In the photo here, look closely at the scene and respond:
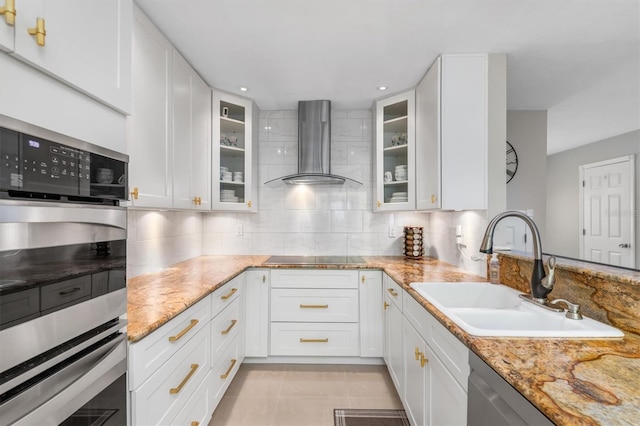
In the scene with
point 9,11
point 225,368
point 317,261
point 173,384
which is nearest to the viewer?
point 9,11

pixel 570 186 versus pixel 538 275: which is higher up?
pixel 570 186

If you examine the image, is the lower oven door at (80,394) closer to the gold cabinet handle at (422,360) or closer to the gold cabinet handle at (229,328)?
the gold cabinet handle at (229,328)

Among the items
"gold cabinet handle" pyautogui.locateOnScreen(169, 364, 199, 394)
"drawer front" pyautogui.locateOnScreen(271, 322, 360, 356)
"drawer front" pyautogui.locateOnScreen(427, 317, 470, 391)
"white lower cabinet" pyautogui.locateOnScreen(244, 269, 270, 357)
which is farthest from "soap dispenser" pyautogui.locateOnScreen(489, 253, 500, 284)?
"gold cabinet handle" pyautogui.locateOnScreen(169, 364, 199, 394)

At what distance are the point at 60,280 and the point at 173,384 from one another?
811 mm

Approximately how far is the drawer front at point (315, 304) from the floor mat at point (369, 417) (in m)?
0.67

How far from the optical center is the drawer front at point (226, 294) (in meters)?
1.76

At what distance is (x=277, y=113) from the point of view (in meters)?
2.96

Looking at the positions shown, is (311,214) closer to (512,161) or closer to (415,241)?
(415,241)

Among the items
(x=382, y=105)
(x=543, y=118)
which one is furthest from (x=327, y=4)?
(x=543, y=118)

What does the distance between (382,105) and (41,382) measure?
106 inches

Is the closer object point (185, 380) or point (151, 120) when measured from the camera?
point (185, 380)

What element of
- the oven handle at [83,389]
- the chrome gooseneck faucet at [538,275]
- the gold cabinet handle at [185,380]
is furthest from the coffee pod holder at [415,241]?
A: the oven handle at [83,389]

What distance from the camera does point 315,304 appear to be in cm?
241

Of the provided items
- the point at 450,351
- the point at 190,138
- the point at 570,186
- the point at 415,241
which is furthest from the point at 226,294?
the point at 570,186
